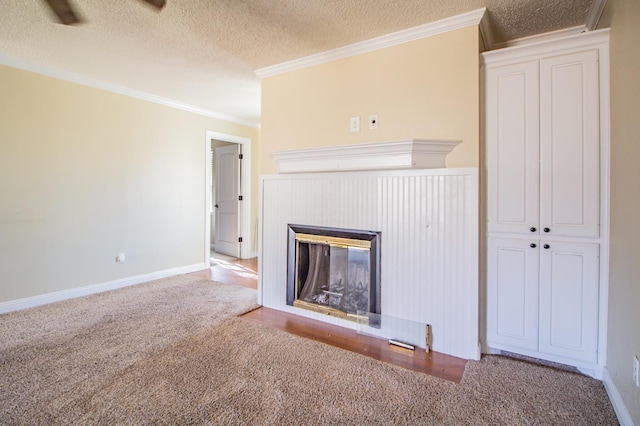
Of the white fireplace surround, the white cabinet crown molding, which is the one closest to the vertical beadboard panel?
the white fireplace surround

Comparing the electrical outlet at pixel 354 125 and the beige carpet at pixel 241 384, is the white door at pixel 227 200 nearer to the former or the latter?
the beige carpet at pixel 241 384

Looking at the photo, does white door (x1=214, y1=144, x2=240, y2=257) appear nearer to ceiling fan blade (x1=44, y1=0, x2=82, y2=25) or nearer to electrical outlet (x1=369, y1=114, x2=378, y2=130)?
electrical outlet (x1=369, y1=114, x2=378, y2=130)

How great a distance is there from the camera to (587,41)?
6.27 feet

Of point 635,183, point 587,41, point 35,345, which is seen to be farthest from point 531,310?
point 35,345

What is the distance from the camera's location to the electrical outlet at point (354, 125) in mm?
2584

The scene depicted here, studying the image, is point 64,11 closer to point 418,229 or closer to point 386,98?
point 386,98

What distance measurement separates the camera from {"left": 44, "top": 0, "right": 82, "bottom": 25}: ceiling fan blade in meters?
1.31

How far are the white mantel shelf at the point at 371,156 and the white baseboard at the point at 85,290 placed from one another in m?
2.52

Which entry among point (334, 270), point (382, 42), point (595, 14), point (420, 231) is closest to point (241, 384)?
point (334, 270)

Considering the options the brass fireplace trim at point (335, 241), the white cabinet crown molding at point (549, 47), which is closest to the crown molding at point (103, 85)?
the brass fireplace trim at point (335, 241)

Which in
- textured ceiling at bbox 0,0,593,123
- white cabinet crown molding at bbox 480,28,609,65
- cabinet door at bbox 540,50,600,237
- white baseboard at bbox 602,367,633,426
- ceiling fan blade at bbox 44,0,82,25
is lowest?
white baseboard at bbox 602,367,633,426

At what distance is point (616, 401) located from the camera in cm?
159

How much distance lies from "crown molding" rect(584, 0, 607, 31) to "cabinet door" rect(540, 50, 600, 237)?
36 cm

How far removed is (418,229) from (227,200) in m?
4.27
